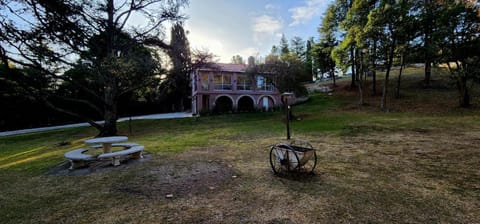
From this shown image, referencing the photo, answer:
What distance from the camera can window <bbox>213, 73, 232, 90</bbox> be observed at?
880 inches

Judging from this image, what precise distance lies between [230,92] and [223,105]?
149 cm

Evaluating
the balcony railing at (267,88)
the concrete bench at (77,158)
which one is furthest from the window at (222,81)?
the concrete bench at (77,158)

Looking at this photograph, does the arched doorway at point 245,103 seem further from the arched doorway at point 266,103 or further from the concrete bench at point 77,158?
the concrete bench at point 77,158

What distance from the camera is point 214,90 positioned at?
2219 centimetres

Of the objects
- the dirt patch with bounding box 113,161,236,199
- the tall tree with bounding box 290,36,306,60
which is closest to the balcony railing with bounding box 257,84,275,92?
the tall tree with bounding box 290,36,306,60

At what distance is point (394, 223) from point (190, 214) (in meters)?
2.55

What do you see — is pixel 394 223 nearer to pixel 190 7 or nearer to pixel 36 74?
pixel 190 7

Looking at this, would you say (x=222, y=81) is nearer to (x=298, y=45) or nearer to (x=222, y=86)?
(x=222, y=86)

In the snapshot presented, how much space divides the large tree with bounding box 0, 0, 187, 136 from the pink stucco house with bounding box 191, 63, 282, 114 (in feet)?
25.5

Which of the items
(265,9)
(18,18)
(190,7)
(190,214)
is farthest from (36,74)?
(190,214)

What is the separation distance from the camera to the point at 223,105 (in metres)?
22.3

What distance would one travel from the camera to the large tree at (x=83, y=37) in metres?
6.79

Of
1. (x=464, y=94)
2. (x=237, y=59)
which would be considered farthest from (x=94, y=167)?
(x=237, y=59)

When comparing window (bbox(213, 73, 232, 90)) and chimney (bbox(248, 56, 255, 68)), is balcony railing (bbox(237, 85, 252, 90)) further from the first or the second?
chimney (bbox(248, 56, 255, 68))
